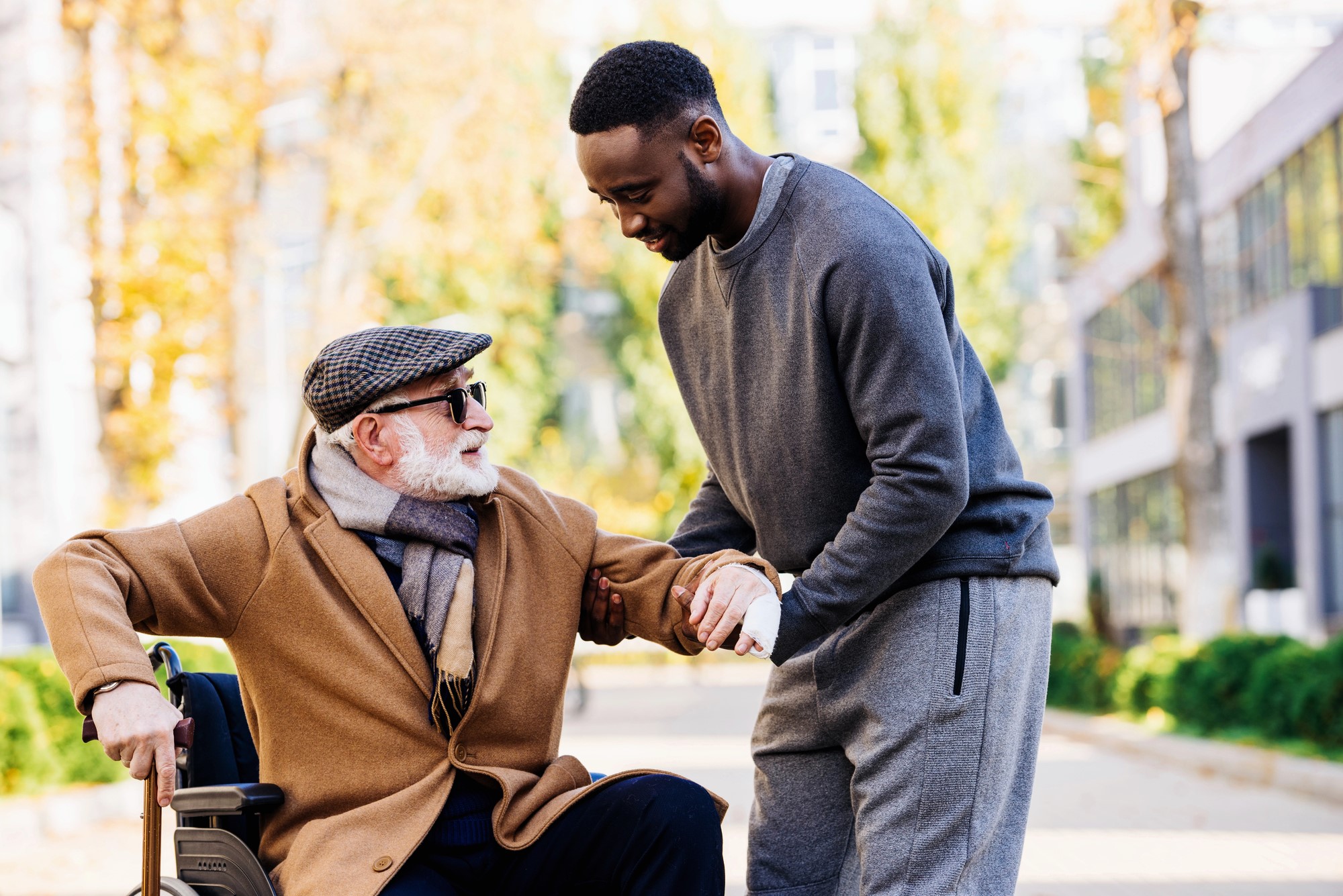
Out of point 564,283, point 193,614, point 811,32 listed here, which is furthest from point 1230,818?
point 811,32

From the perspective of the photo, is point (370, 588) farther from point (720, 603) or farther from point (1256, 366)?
point (1256, 366)

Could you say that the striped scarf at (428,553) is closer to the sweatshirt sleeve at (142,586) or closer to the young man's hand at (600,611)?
the sweatshirt sleeve at (142,586)

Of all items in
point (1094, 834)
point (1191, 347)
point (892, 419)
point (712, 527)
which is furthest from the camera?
point (1191, 347)

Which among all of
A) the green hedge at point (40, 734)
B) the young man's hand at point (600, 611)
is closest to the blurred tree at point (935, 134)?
the green hedge at point (40, 734)

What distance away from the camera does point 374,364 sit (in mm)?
3133

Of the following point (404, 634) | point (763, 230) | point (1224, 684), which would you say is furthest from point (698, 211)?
point (1224, 684)

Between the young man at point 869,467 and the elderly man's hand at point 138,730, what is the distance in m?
0.95

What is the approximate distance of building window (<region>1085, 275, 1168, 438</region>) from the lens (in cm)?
3025

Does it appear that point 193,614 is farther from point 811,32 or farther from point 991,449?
point 811,32

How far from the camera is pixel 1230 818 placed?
844 cm

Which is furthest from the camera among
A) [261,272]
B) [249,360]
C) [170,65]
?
[249,360]

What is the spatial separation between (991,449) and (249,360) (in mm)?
15660

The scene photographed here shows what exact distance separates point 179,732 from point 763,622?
3.44 ft

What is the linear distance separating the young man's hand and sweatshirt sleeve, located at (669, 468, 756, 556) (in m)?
0.18
